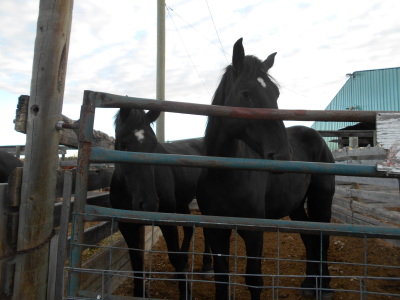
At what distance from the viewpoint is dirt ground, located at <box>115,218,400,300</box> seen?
3836 mm

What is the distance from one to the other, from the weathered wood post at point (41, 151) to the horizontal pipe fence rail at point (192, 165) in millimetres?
229

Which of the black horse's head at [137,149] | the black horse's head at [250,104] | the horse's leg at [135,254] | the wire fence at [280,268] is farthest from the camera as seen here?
the horse's leg at [135,254]

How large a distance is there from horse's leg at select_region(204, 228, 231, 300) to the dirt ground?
0.22 meters

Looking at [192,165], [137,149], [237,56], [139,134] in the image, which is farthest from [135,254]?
[237,56]

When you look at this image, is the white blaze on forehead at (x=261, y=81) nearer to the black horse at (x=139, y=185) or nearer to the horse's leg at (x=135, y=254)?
the black horse at (x=139, y=185)

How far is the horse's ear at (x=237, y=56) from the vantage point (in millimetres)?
2670

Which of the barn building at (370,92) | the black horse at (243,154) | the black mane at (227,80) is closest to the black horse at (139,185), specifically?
the black horse at (243,154)

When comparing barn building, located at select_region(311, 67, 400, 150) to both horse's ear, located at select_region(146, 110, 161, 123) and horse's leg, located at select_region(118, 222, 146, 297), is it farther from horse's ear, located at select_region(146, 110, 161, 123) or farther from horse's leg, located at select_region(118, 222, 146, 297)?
horse's leg, located at select_region(118, 222, 146, 297)

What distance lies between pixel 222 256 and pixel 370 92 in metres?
19.0

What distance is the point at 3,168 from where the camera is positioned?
3.94 meters

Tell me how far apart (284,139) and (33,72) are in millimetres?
1657

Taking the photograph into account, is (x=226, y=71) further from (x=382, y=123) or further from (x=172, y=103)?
(x=382, y=123)

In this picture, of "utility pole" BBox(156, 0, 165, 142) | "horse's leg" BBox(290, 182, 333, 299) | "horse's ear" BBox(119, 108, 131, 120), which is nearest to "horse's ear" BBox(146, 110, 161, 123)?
"horse's ear" BBox(119, 108, 131, 120)

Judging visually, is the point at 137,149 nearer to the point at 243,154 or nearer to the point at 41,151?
the point at 243,154
